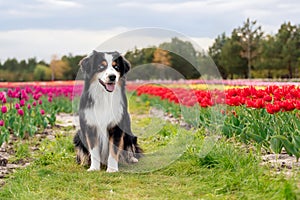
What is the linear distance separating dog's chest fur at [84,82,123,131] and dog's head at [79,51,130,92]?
191 millimetres

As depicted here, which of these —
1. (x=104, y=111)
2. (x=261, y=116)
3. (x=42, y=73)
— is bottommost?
(x=261, y=116)

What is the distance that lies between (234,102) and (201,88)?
213cm

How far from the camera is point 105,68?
508cm

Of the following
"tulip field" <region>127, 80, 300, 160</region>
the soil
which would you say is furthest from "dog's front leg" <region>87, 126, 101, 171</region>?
"tulip field" <region>127, 80, 300, 160</region>

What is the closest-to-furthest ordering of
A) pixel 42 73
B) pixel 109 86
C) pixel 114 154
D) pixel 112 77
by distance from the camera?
pixel 112 77
pixel 109 86
pixel 114 154
pixel 42 73

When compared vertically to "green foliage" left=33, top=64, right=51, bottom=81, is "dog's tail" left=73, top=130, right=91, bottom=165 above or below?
below

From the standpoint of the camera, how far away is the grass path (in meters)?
4.18

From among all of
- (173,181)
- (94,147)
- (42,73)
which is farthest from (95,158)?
(42,73)

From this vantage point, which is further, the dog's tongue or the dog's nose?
the dog's tongue

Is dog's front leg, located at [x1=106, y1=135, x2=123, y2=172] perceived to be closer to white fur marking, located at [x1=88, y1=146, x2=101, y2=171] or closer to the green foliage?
white fur marking, located at [x1=88, y1=146, x2=101, y2=171]

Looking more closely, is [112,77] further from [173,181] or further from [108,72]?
[173,181]

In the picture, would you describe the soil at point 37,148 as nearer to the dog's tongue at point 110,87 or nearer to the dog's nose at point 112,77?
the dog's tongue at point 110,87

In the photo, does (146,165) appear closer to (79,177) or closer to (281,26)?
(79,177)

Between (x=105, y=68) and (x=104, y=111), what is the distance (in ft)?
1.98
